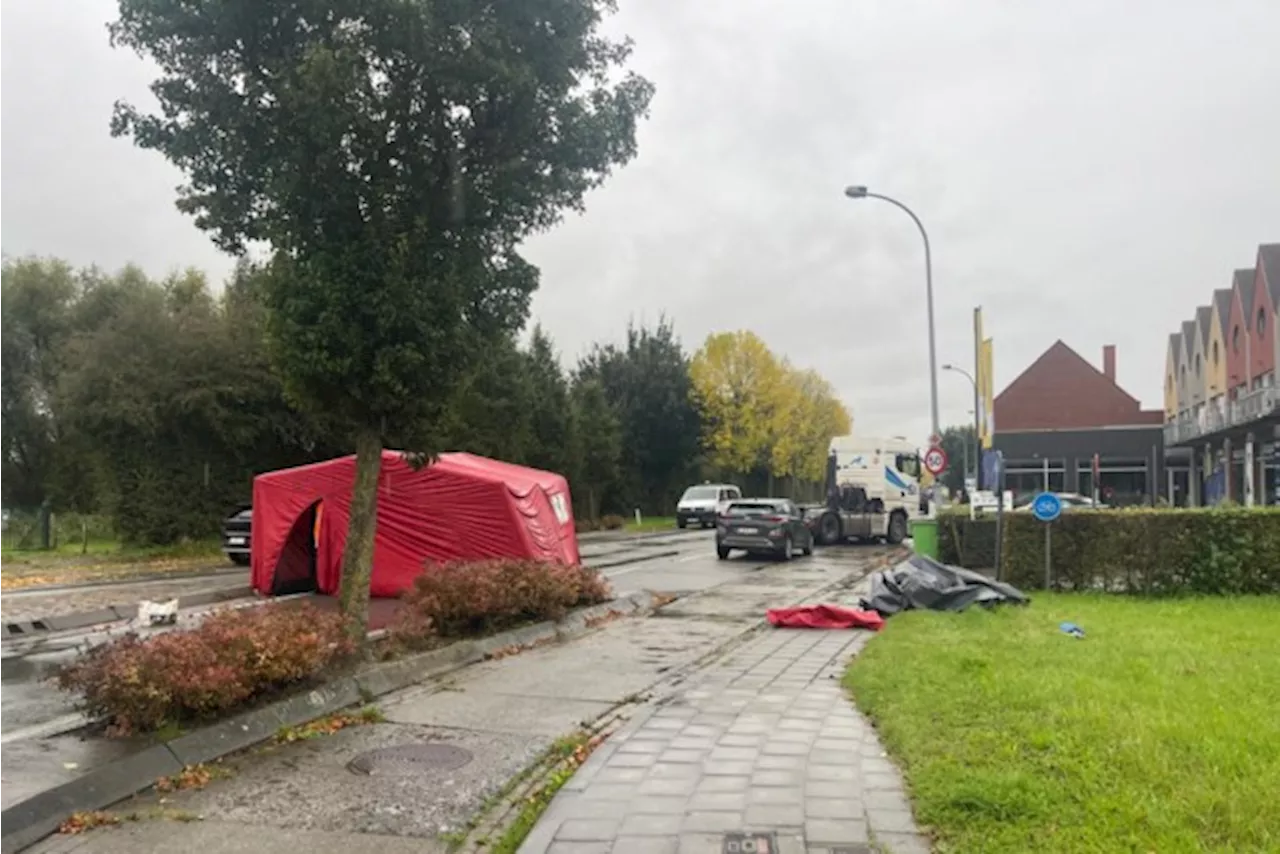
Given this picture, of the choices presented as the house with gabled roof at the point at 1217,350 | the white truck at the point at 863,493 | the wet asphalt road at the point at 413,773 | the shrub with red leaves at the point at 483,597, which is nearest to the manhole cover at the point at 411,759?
the wet asphalt road at the point at 413,773

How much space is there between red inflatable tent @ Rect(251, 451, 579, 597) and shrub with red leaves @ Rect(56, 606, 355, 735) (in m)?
7.42

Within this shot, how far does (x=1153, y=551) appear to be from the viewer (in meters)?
15.3

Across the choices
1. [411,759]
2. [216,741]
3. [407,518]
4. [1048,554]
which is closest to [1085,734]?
[411,759]

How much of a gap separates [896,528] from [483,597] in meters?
22.2

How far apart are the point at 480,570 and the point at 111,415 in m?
18.0

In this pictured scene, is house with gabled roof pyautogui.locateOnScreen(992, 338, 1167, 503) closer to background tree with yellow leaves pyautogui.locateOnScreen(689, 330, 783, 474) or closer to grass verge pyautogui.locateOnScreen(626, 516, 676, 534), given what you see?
background tree with yellow leaves pyautogui.locateOnScreen(689, 330, 783, 474)

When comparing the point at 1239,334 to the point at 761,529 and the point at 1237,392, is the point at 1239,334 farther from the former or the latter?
the point at 761,529

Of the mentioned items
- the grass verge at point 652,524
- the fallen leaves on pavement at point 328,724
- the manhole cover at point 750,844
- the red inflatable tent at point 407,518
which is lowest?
the fallen leaves on pavement at point 328,724

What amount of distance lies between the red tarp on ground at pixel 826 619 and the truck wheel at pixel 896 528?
18.4 m

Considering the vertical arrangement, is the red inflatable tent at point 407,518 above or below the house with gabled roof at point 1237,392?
below

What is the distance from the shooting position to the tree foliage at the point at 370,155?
31.2ft

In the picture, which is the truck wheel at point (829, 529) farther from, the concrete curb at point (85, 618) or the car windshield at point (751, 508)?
the concrete curb at point (85, 618)

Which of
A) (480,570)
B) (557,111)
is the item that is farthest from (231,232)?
(480,570)

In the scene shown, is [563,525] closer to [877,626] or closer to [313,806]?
[877,626]
